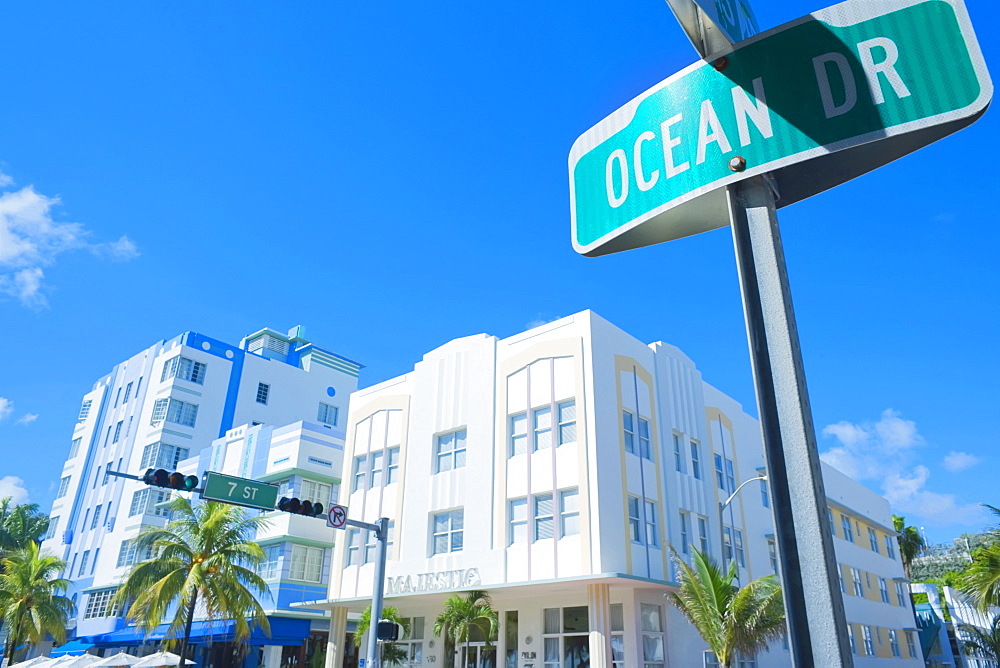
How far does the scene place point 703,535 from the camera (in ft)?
89.3

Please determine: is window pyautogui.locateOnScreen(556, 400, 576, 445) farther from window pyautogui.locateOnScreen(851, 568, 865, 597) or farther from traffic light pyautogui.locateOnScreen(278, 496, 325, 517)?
window pyautogui.locateOnScreen(851, 568, 865, 597)

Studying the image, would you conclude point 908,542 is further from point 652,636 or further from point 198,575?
point 198,575

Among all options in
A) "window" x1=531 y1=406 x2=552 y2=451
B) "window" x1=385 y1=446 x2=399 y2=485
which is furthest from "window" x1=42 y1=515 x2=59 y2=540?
"window" x1=531 y1=406 x2=552 y2=451

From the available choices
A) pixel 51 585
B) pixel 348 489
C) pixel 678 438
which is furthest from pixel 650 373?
pixel 51 585

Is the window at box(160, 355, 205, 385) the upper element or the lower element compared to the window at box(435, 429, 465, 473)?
upper

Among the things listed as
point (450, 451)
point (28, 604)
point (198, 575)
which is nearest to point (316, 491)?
point (198, 575)

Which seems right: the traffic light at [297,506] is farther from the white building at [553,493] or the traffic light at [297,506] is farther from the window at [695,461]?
the window at [695,461]

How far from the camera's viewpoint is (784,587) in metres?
1.97

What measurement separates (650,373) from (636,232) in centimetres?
2478

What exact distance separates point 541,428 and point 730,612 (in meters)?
8.31

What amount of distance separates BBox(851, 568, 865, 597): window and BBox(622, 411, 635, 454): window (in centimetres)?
1716

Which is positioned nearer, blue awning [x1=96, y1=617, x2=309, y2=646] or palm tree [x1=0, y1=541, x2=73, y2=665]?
blue awning [x1=96, y1=617, x2=309, y2=646]

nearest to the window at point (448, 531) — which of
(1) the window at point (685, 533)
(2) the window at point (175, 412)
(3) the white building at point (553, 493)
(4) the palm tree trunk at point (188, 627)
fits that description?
(3) the white building at point (553, 493)

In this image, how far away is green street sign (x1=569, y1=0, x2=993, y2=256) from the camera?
2117mm
